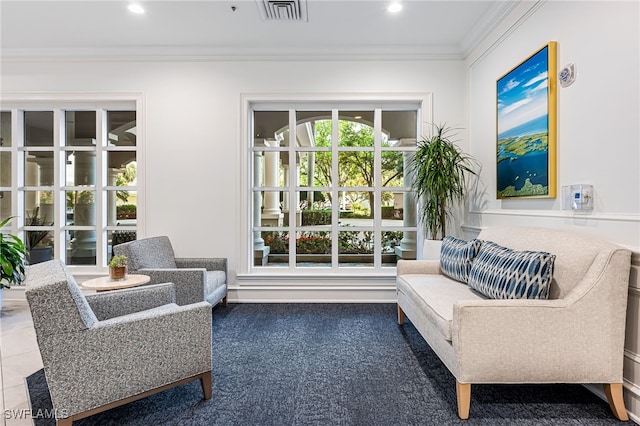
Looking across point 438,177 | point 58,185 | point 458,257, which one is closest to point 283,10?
point 438,177

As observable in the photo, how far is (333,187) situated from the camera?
404cm

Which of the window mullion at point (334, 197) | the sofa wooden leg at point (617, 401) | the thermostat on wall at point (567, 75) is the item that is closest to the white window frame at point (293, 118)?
the window mullion at point (334, 197)

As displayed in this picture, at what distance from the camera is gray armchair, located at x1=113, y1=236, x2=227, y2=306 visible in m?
3.03

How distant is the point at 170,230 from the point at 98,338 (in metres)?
2.36

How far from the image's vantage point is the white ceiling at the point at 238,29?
9.97 feet

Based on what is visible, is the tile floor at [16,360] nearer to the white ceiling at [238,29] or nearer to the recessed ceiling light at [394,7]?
the white ceiling at [238,29]

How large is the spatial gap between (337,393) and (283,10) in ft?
10.1

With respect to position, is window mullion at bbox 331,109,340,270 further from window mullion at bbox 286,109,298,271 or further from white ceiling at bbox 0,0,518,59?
white ceiling at bbox 0,0,518,59

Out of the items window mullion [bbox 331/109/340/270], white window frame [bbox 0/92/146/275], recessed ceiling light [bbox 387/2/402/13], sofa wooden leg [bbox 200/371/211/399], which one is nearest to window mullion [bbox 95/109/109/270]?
white window frame [bbox 0/92/146/275]

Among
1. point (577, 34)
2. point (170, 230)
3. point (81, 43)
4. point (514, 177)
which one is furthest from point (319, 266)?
point (81, 43)

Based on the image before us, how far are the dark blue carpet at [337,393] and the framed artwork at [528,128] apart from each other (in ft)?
4.48

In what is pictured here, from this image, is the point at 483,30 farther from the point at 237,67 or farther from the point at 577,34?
the point at 237,67

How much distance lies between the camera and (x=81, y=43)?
3.72 metres

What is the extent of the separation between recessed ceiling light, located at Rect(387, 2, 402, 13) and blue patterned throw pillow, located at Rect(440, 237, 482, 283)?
210 cm
